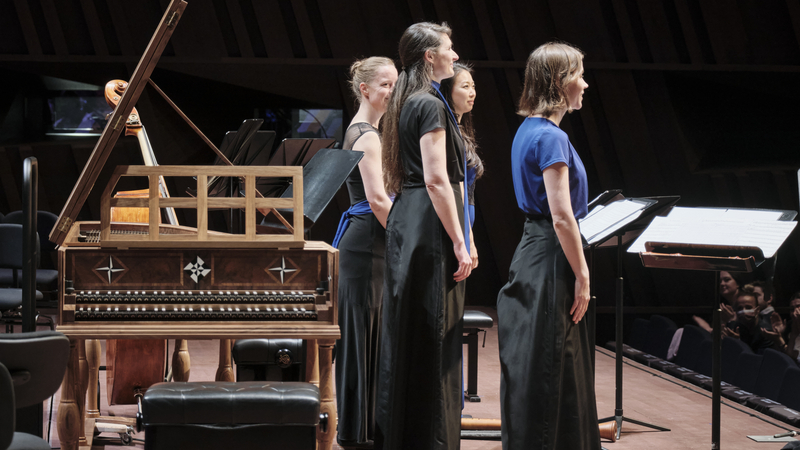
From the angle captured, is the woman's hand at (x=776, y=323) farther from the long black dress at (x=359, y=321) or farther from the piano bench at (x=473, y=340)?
the long black dress at (x=359, y=321)

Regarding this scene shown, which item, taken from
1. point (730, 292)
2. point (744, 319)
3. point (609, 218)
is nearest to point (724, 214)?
point (609, 218)

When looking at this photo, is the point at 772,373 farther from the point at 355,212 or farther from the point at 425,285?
the point at 425,285

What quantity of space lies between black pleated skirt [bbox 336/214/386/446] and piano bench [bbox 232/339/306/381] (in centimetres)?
30

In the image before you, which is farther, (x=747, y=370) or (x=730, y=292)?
(x=730, y=292)

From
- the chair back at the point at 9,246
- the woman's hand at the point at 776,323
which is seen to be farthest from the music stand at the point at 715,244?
the chair back at the point at 9,246

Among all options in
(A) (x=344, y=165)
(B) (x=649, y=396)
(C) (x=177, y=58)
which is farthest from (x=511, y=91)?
(A) (x=344, y=165)

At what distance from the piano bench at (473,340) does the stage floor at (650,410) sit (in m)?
0.08

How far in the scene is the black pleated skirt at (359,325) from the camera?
3438mm

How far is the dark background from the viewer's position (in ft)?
26.8

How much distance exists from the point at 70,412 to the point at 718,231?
271 centimetres

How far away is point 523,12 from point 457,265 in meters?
6.08

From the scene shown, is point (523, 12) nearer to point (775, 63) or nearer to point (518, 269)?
point (775, 63)

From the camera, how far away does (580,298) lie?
2715mm

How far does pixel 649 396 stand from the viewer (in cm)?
471
